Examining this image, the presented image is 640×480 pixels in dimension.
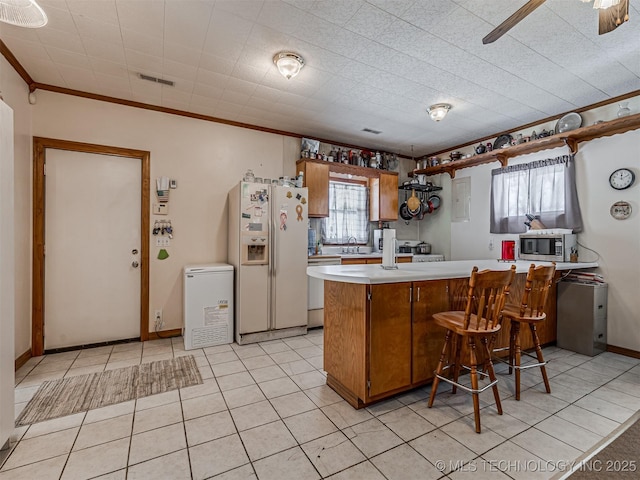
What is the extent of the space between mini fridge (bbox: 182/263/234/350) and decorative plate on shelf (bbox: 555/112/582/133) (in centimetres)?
461

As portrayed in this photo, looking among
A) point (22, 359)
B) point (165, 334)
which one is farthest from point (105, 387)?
point (165, 334)

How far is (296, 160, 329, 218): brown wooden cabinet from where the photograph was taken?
4.68 metres

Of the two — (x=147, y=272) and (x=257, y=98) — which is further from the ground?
(x=257, y=98)

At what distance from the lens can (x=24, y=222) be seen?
3.10 metres

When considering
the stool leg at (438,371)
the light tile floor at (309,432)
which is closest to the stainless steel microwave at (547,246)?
the light tile floor at (309,432)

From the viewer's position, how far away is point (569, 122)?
3834mm

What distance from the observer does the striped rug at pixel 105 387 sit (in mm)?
2266

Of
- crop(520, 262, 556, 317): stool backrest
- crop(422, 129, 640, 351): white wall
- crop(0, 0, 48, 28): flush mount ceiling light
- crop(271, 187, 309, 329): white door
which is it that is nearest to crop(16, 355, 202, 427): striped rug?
crop(271, 187, 309, 329): white door

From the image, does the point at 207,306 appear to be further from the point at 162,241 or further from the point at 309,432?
the point at 309,432

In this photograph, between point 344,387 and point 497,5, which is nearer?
point 497,5

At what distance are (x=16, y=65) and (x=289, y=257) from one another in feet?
11.0

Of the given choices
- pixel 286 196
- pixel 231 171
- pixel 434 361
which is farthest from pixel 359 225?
pixel 434 361

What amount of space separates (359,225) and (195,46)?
3.78m

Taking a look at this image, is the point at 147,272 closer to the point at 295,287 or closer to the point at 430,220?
the point at 295,287
